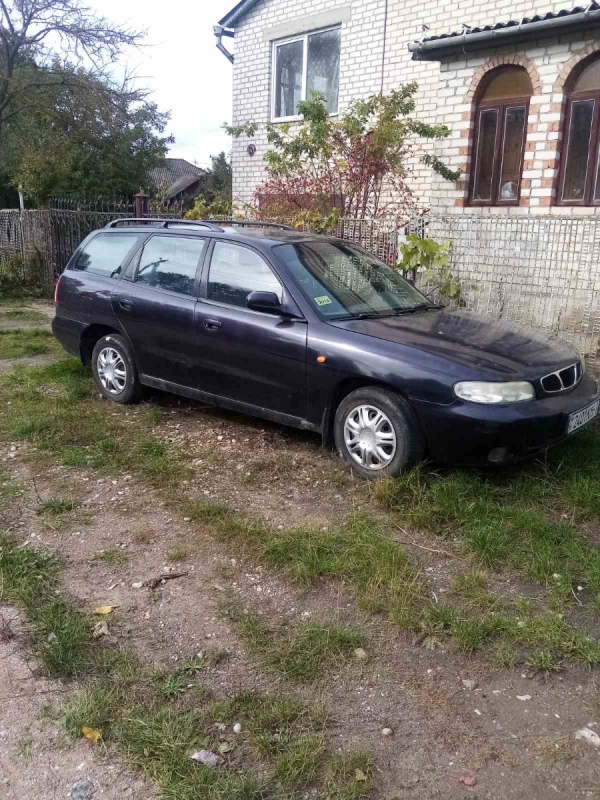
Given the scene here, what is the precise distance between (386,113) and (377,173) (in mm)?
898

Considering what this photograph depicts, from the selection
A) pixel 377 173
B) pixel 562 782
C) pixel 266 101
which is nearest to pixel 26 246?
pixel 266 101

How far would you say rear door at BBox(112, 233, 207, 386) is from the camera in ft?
19.1

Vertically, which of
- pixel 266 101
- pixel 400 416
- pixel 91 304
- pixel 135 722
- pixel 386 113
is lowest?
pixel 135 722

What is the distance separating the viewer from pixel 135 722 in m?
2.61

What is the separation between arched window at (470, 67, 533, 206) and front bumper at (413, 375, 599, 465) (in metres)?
6.50

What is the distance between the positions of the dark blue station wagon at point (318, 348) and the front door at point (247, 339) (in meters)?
0.01

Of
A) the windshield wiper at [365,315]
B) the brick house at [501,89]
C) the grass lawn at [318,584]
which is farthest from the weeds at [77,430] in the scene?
the brick house at [501,89]

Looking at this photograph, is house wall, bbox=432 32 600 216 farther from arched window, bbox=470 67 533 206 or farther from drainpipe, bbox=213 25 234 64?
drainpipe, bbox=213 25 234 64

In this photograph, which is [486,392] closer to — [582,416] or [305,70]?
[582,416]

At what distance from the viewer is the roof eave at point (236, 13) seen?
1570 cm

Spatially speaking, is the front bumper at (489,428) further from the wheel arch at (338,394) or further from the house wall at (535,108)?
the house wall at (535,108)

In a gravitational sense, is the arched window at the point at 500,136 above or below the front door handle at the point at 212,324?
above

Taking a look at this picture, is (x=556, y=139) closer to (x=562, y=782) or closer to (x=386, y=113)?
(x=386, y=113)

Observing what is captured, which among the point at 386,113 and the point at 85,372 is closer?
the point at 85,372
